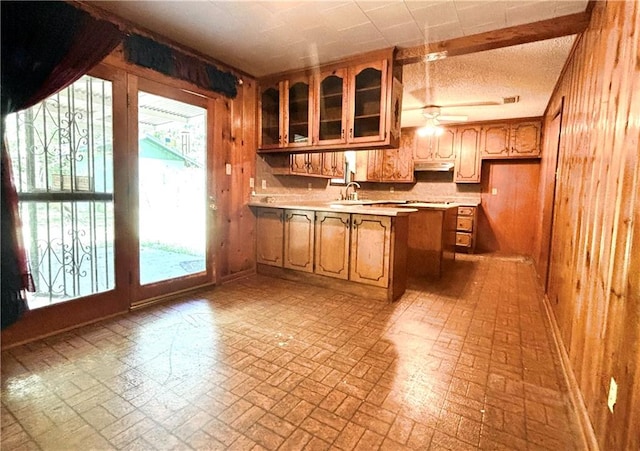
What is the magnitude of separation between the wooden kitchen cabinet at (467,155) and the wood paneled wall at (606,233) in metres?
3.53

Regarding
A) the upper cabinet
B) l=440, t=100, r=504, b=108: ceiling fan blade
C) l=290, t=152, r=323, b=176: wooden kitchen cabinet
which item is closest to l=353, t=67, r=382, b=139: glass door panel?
the upper cabinet

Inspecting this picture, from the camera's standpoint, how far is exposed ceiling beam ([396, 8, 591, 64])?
2510mm

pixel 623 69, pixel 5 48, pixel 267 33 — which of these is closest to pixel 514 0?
pixel 623 69

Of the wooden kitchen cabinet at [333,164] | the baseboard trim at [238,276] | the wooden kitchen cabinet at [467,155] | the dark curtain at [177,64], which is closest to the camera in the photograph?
the dark curtain at [177,64]

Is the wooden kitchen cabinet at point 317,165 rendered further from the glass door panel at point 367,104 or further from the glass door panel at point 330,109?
the glass door panel at point 367,104

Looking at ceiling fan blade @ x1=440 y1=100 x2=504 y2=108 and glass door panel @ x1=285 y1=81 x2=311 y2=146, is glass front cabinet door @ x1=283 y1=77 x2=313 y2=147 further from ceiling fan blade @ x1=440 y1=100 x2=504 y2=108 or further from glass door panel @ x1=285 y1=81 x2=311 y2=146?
ceiling fan blade @ x1=440 y1=100 x2=504 y2=108

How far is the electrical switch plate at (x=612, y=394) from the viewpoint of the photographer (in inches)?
48.9

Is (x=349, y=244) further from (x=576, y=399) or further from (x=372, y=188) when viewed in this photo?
(x=372, y=188)

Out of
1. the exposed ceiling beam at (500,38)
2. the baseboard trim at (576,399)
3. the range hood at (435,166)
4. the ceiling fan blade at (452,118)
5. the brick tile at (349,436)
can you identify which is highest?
the exposed ceiling beam at (500,38)

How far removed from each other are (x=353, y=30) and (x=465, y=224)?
438 centimetres

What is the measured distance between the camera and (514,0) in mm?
2309

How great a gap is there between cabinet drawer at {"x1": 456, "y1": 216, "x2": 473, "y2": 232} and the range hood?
1.05m

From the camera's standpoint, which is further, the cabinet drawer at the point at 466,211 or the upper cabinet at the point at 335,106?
the cabinet drawer at the point at 466,211

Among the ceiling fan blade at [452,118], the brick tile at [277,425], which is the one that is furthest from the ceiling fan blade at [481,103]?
the brick tile at [277,425]
